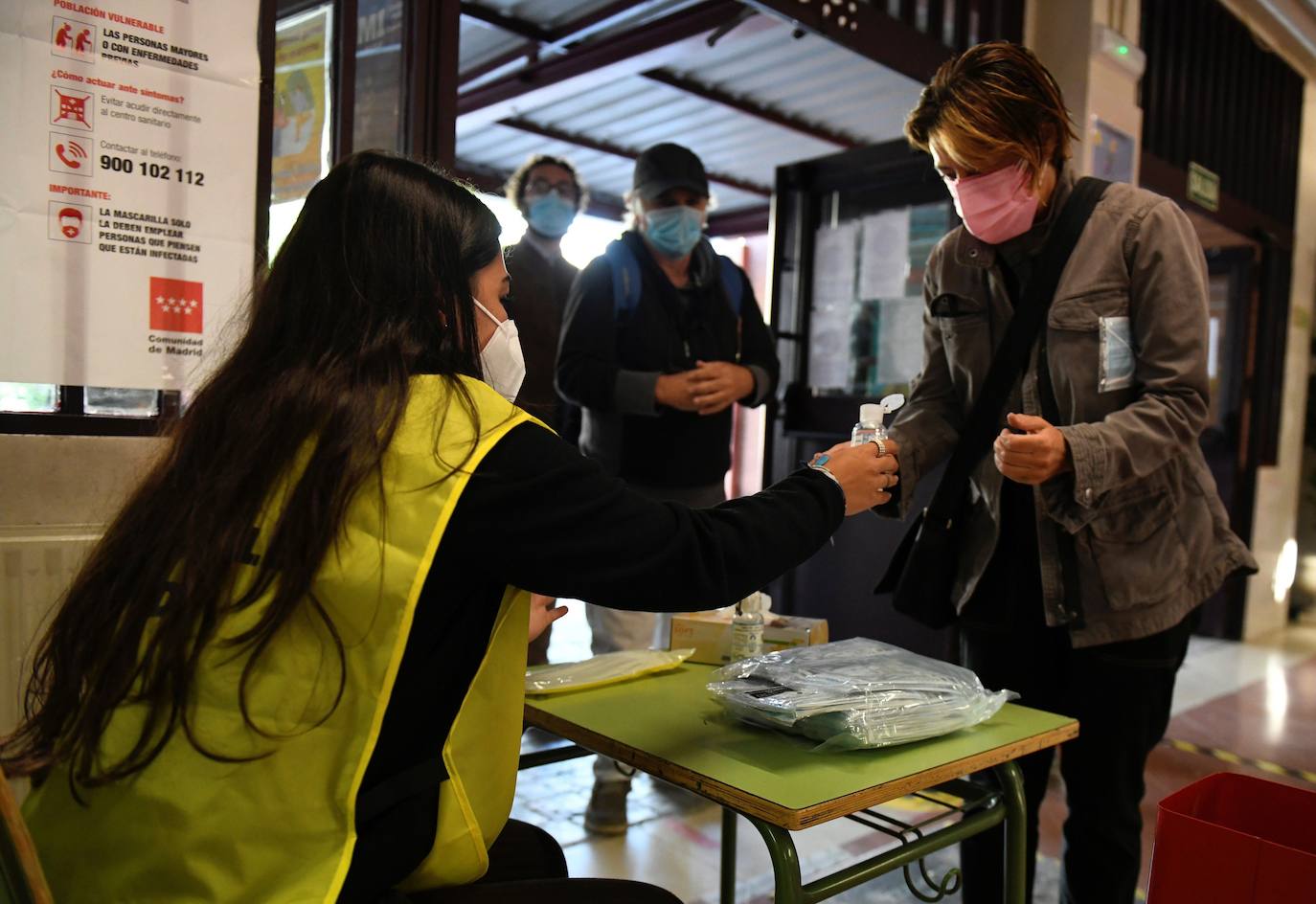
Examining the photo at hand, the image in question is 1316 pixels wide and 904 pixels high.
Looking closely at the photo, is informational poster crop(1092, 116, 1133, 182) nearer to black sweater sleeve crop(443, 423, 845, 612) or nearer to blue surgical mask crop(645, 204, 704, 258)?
blue surgical mask crop(645, 204, 704, 258)

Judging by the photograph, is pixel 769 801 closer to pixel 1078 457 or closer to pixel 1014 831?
pixel 1014 831

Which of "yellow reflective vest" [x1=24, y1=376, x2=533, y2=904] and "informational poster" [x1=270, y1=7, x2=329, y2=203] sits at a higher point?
"informational poster" [x1=270, y1=7, x2=329, y2=203]

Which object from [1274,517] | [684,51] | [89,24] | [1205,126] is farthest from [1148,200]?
[1274,517]

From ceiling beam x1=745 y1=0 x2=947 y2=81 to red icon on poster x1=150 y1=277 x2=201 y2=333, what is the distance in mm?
1728

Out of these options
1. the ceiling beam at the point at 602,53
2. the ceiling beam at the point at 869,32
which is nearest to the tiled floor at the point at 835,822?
the ceiling beam at the point at 869,32

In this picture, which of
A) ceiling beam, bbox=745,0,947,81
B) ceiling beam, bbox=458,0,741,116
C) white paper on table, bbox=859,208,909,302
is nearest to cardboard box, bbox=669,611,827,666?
ceiling beam, bbox=745,0,947,81

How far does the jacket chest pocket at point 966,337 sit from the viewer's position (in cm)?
167

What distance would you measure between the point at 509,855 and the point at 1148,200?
4.39ft

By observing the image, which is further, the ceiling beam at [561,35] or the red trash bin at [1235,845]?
the ceiling beam at [561,35]

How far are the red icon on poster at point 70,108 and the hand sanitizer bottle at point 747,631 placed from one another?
1.34 metres

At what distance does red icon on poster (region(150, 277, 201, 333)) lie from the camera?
1727mm

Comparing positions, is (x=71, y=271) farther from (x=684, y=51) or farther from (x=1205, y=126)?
(x=1205, y=126)

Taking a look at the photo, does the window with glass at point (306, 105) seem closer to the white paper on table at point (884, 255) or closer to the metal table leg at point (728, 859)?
the metal table leg at point (728, 859)

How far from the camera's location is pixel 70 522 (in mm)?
1660
